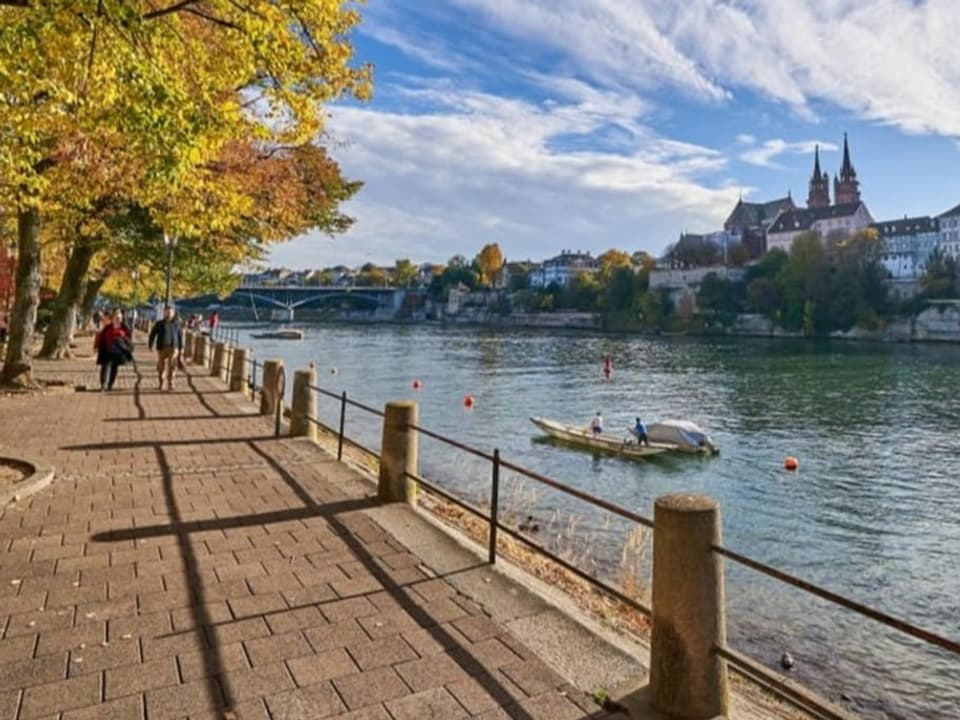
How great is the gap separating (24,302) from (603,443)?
16571 millimetres

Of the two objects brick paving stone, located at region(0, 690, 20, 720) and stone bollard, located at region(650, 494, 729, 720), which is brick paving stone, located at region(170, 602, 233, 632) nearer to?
brick paving stone, located at region(0, 690, 20, 720)

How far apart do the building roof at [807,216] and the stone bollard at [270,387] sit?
157 meters

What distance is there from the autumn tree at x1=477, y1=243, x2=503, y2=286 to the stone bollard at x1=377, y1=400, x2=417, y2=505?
17906 cm

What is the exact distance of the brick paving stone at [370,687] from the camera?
3.79m

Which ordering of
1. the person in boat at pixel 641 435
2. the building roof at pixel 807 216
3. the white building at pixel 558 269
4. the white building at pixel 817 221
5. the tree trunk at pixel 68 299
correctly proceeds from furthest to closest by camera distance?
the white building at pixel 558 269
the building roof at pixel 807 216
the white building at pixel 817 221
the person in boat at pixel 641 435
the tree trunk at pixel 68 299

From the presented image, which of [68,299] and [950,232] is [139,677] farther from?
[950,232]

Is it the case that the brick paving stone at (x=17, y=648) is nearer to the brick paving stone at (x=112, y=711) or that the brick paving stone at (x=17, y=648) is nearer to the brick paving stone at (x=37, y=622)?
the brick paving stone at (x=37, y=622)

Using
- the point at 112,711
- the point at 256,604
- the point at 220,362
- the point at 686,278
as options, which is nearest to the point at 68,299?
the point at 220,362

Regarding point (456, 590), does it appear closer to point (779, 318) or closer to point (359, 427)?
point (359, 427)

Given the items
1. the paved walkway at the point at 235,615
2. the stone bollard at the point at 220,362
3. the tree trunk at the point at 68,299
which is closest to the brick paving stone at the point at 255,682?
the paved walkway at the point at 235,615

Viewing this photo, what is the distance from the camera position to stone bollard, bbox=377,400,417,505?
25.2ft

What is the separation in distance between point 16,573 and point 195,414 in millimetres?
9065

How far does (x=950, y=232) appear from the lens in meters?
129

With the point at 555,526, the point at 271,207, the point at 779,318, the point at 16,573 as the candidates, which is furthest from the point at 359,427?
the point at 779,318
